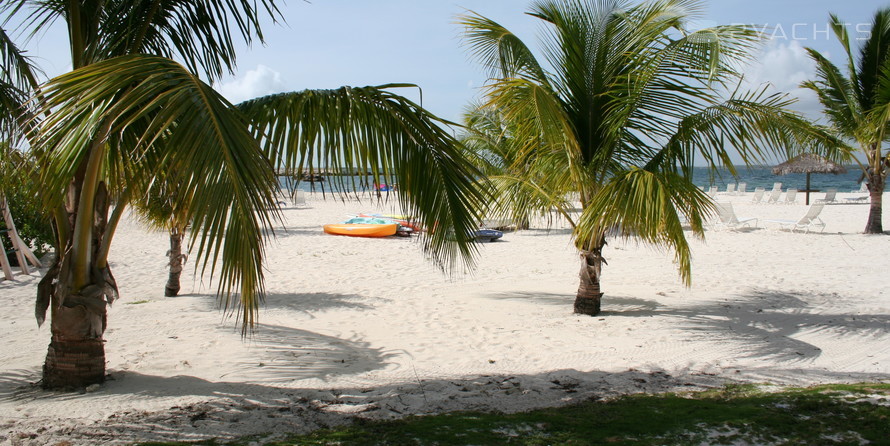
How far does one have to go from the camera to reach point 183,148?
2.59 m

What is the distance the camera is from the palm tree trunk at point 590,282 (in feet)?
22.6

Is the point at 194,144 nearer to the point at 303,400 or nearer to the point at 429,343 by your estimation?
the point at 303,400

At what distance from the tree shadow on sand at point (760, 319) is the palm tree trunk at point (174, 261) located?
4265mm

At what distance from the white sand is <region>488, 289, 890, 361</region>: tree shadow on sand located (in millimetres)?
28

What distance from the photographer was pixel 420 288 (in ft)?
28.9

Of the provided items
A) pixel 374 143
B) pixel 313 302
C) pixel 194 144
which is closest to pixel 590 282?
pixel 313 302

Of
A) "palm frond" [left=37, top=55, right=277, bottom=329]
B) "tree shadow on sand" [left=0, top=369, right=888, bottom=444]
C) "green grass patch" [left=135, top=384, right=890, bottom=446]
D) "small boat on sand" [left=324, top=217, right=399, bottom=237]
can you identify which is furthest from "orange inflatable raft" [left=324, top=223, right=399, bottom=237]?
"palm frond" [left=37, top=55, right=277, bottom=329]

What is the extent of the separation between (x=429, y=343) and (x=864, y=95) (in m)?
13.0

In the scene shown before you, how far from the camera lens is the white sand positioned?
151 inches

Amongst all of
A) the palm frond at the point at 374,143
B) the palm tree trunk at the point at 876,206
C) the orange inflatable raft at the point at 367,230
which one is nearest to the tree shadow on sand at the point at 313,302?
the palm frond at the point at 374,143

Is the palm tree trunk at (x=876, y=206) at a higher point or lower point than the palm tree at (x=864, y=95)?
lower

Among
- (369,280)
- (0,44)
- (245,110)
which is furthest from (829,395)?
(369,280)

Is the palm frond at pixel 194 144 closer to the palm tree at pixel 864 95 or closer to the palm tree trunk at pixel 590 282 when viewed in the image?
the palm tree trunk at pixel 590 282

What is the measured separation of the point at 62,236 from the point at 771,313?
709 centimetres
